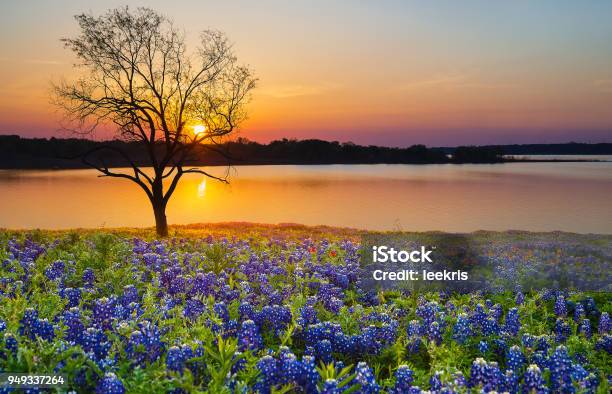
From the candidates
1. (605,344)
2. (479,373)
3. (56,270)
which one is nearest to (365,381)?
(479,373)

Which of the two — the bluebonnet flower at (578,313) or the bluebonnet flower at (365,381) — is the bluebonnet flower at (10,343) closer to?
the bluebonnet flower at (365,381)

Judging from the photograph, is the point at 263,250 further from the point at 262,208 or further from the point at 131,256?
the point at 262,208

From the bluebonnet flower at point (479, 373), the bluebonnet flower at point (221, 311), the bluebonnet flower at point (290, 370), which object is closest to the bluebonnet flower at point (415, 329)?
the bluebonnet flower at point (479, 373)

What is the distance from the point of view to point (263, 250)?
1368cm

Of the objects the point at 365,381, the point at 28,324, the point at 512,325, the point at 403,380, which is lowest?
the point at 512,325

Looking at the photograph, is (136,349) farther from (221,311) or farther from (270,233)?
(270,233)

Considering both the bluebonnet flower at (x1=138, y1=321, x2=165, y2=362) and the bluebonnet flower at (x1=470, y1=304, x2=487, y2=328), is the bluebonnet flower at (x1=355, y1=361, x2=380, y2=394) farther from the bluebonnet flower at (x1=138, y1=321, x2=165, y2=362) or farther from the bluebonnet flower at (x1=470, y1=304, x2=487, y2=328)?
the bluebonnet flower at (x1=470, y1=304, x2=487, y2=328)

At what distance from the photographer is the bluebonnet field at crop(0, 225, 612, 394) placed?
15.5 feet

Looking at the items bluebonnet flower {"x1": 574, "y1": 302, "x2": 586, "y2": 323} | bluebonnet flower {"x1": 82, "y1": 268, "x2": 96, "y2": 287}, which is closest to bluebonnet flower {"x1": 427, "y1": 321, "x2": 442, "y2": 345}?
bluebonnet flower {"x1": 574, "y1": 302, "x2": 586, "y2": 323}

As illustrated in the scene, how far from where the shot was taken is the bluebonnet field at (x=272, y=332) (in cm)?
473

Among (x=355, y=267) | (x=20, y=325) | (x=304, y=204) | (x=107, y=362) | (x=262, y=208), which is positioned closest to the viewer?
(x=107, y=362)

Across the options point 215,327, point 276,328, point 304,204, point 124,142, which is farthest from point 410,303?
point 304,204

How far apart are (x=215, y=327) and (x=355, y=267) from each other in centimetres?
536

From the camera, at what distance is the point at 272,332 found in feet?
23.0
